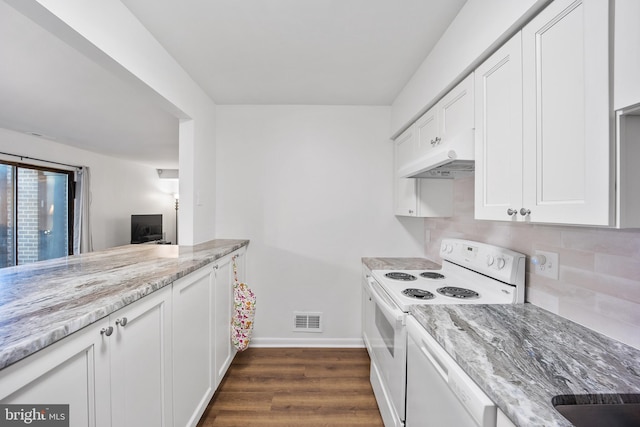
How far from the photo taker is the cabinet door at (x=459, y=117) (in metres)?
1.27

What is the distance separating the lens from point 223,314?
1.91 metres

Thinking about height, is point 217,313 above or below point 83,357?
below

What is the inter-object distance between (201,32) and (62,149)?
442 cm

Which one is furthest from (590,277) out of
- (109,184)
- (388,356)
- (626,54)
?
(109,184)

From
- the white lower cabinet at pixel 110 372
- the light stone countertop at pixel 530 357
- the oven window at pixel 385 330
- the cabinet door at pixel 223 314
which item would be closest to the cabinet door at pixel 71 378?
the white lower cabinet at pixel 110 372

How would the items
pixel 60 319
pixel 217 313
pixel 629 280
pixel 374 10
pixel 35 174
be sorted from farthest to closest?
1. pixel 35 174
2. pixel 217 313
3. pixel 374 10
4. pixel 629 280
5. pixel 60 319

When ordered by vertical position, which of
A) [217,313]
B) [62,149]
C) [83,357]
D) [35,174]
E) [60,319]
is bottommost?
[217,313]

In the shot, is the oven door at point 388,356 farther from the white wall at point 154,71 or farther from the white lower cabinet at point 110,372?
the white wall at point 154,71

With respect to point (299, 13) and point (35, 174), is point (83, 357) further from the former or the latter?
point (35, 174)

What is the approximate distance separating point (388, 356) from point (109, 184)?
20.2 ft

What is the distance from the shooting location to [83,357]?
2.48ft

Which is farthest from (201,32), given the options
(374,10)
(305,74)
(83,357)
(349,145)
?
(83,357)

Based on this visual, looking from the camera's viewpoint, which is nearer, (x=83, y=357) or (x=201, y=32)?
(x=83, y=357)

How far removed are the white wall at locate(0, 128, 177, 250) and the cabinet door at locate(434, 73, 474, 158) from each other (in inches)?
206
